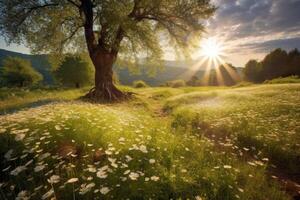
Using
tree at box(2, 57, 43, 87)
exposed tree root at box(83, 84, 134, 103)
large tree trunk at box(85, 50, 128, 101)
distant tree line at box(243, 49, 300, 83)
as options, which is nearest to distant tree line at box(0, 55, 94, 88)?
tree at box(2, 57, 43, 87)

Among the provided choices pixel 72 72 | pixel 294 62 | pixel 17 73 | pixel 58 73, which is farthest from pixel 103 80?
pixel 294 62

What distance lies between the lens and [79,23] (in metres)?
21.2

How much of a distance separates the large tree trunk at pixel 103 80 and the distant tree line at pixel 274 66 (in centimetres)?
6150

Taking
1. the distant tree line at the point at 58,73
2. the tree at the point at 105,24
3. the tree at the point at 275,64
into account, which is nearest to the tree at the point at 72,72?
the distant tree line at the point at 58,73

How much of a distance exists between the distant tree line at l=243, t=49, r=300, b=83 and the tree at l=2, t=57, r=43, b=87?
7922 centimetres

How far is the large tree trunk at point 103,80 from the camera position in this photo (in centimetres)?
2295

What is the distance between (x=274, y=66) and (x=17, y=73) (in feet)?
281

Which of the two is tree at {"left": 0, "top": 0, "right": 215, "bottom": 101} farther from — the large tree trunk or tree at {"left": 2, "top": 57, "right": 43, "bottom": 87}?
tree at {"left": 2, "top": 57, "right": 43, "bottom": 87}

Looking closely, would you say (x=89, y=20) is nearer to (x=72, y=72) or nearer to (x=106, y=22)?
(x=106, y=22)

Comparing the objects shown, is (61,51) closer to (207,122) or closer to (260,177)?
(207,122)

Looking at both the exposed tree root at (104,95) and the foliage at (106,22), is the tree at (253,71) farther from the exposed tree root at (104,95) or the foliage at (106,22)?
the exposed tree root at (104,95)

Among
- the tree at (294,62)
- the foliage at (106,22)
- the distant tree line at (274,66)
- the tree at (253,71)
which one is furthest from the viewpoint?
the tree at (253,71)

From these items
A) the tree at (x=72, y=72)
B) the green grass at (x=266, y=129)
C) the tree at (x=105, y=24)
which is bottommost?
the green grass at (x=266, y=129)

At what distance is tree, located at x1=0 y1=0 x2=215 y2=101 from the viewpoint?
61.5 ft
